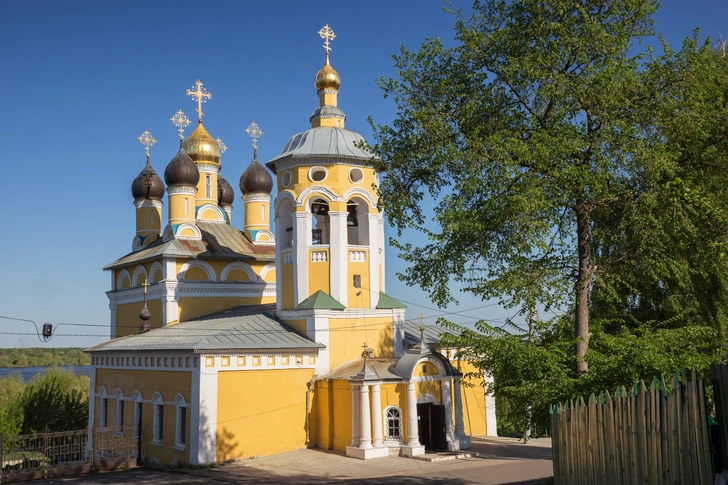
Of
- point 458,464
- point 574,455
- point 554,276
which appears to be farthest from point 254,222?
point 574,455

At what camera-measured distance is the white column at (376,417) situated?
16203 millimetres

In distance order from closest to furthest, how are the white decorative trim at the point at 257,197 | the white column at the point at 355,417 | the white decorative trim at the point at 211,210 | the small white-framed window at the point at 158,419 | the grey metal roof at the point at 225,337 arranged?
the white column at the point at 355,417 → the grey metal roof at the point at 225,337 → the small white-framed window at the point at 158,419 → the white decorative trim at the point at 211,210 → the white decorative trim at the point at 257,197


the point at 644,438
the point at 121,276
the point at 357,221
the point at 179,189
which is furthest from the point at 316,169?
the point at 644,438

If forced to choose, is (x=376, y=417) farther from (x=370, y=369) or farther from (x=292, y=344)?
(x=292, y=344)

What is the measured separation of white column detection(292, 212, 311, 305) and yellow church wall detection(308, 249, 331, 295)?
105 mm

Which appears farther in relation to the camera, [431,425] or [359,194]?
[359,194]

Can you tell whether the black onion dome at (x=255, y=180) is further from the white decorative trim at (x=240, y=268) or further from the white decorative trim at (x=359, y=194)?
the white decorative trim at (x=359, y=194)

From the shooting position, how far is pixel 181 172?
24219 mm

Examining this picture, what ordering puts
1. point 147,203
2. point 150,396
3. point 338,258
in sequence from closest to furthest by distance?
point 150,396, point 338,258, point 147,203

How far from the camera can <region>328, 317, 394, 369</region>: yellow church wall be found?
18.5 m

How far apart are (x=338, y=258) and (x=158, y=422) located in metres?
5.86

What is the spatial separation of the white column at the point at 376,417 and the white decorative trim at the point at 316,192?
504 centimetres


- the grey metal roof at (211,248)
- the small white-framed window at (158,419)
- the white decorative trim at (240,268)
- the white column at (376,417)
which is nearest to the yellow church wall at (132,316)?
the grey metal roof at (211,248)

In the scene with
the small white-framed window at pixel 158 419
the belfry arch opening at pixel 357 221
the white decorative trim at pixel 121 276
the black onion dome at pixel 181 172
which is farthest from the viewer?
the white decorative trim at pixel 121 276
